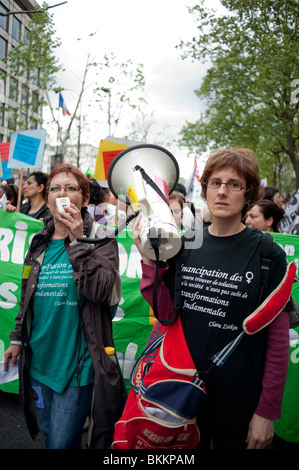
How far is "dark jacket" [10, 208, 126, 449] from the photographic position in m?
1.75

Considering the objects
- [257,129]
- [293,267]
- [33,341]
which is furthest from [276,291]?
[257,129]

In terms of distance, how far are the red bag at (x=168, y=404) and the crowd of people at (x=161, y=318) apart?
0.08m

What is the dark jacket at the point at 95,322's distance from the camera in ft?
5.73

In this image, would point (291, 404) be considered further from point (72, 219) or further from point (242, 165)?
point (72, 219)

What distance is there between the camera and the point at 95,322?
72.2 inches

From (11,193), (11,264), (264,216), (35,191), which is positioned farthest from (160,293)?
(11,193)

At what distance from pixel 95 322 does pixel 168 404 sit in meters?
0.60

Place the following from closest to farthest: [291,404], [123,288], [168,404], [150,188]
A: [168,404] < [150,188] < [291,404] < [123,288]

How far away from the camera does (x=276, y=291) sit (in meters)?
1.42

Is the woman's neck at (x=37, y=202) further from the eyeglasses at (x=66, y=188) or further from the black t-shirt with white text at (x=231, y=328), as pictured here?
the black t-shirt with white text at (x=231, y=328)

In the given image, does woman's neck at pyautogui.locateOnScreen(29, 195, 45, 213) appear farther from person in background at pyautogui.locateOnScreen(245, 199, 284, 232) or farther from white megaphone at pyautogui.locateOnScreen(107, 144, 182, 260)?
white megaphone at pyautogui.locateOnScreen(107, 144, 182, 260)

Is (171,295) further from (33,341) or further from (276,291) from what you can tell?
(33,341)

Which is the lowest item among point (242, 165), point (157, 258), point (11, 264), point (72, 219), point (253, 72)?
point (11, 264)

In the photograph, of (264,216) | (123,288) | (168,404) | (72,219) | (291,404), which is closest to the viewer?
(168,404)
